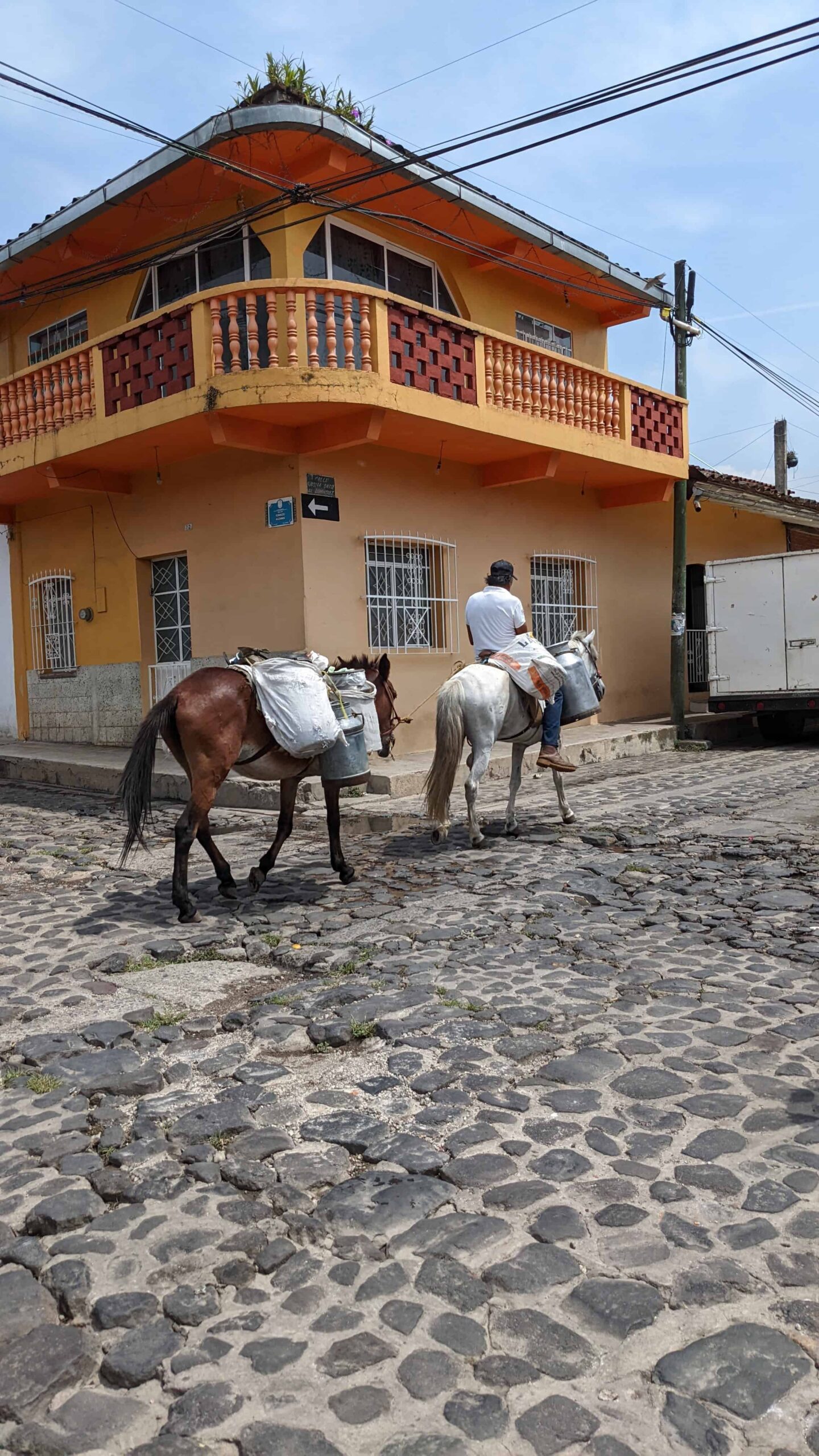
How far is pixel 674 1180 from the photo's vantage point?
106 inches

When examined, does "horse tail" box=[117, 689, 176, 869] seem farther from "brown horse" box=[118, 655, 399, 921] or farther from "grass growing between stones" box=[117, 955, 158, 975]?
"grass growing between stones" box=[117, 955, 158, 975]

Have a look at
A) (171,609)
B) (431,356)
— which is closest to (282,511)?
(431,356)

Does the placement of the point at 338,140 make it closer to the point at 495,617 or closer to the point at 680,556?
the point at 495,617

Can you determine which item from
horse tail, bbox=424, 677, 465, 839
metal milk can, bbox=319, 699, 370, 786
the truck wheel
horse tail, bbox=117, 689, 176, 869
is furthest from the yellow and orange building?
horse tail, bbox=117, 689, 176, 869

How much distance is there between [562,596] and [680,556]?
1.73 metres

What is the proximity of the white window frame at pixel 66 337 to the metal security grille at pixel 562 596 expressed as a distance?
685cm

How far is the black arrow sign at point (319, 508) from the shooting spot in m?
11.1

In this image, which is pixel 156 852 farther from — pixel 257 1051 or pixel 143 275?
pixel 143 275

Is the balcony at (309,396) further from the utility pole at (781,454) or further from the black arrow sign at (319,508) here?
the utility pole at (781,454)

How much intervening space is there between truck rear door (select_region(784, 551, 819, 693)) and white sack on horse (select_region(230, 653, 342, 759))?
9.87 metres

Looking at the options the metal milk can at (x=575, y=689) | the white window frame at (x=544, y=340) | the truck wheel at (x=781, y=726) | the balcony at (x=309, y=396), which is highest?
the white window frame at (x=544, y=340)

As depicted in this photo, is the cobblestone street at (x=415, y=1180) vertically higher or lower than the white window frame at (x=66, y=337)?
lower

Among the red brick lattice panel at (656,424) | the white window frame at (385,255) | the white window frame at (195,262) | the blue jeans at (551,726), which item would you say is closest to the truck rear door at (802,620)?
the red brick lattice panel at (656,424)

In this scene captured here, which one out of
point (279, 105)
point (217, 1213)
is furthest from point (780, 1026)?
point (279, 105)
